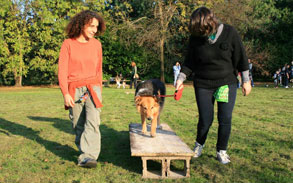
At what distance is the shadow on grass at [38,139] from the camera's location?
4746 millimetres

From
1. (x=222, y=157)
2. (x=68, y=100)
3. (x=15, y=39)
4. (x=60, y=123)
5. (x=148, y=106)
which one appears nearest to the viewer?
(x=68, y=100)

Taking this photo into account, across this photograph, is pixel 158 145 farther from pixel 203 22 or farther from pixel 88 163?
pixel 203 22

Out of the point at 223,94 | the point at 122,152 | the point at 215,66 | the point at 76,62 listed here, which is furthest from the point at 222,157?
the point at 76,62

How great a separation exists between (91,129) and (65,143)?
167 centimetres

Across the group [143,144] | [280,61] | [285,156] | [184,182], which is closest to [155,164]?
[143,144]

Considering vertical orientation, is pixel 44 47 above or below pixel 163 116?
above

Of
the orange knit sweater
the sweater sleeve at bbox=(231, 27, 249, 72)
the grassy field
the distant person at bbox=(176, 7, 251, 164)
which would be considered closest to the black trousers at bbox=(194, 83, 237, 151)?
the distant person at bbox=(176, 7, 251, 164)

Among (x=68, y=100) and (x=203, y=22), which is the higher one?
(x=203, y=22)

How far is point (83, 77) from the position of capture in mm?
4094

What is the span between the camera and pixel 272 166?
4.04 m

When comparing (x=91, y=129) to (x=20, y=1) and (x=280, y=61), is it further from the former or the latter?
(x=280, y=61)

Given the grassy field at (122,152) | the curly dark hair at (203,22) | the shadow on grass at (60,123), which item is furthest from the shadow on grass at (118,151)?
Answer: the curly dark hair at (203,22)

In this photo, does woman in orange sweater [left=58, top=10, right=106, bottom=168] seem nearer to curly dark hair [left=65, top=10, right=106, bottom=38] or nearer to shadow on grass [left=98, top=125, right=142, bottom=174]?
curly dark hair [left=65, top=10, right=106, bottom=38]

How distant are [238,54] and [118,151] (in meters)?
2.60
